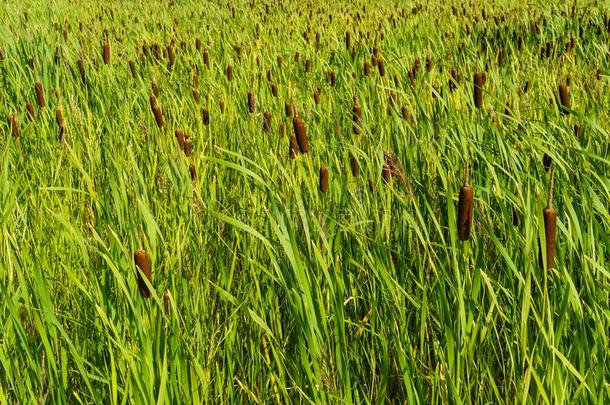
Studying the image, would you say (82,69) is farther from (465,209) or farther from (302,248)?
(465,209)

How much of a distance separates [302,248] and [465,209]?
52 centimetres

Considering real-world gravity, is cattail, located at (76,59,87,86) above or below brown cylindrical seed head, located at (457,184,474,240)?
below

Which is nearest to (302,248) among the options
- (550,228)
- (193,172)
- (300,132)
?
(300,132)

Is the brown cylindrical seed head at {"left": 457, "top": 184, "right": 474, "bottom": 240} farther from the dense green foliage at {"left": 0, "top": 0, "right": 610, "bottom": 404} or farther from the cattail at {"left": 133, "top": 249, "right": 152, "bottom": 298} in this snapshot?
the cattail at {"left": 133, "top": 249, "right": 152, "bottom": 298}

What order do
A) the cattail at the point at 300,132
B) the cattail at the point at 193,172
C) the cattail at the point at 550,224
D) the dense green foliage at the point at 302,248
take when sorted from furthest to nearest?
the cattail at the point at 193,172 < the cattail at the point at 300,132 < the dense green foliage at the point at 302,248 < the cattail at the point at 550,224

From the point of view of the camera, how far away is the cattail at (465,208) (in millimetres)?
1057

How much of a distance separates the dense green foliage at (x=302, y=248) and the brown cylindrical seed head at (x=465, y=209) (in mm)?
73

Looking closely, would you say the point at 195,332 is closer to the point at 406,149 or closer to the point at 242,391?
the point at 242,391

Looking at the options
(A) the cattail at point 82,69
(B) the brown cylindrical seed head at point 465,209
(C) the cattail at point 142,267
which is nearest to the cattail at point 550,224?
(B) the brown cylindrical seed head at point 465,209

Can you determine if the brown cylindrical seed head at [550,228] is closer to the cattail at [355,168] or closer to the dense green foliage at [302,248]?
the dense green foliage at [302,248]

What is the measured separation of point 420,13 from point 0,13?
3431mm

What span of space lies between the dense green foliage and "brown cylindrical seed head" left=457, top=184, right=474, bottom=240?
73 millimetres

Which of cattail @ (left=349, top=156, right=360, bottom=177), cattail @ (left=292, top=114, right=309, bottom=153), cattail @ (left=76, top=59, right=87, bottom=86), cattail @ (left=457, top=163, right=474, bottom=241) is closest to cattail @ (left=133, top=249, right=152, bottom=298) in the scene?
cattail @ (left=457, top=163, right=474, bottom=241)

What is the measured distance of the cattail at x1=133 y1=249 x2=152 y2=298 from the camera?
1.03 m
